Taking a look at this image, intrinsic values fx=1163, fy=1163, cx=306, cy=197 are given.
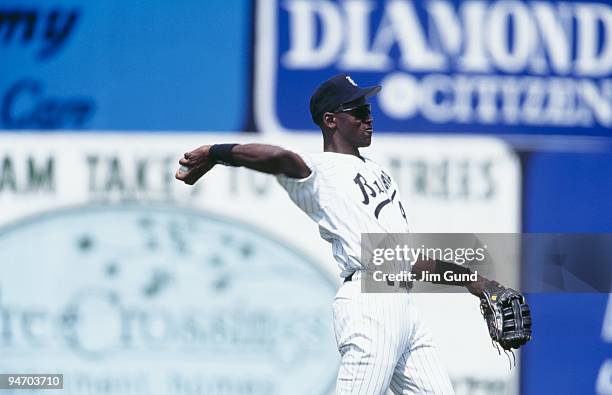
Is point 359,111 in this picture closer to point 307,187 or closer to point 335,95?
point 335,95

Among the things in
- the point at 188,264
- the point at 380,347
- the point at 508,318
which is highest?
the point at 188,264

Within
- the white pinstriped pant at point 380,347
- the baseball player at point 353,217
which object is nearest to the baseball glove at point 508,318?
the baseball player at point 353,217

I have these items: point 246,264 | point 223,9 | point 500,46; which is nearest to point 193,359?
point 246,264

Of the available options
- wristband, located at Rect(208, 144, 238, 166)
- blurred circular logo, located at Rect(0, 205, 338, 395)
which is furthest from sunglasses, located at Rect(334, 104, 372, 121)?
blurred circular logo, located at Rect(0, 205, 338, 395)

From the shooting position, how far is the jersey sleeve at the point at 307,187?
4.14 meters

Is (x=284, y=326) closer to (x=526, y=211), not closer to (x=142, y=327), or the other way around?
(x=142, y=327)

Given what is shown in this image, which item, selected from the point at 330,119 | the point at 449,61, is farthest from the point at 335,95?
the point at 449,61

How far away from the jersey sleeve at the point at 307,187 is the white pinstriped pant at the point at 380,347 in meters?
0.33

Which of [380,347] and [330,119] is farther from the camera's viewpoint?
[330,119]

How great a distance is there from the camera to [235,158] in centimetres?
400

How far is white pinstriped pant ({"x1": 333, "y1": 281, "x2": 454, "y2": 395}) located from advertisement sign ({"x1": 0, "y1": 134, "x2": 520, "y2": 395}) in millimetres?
1852

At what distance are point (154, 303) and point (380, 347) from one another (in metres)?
2.24

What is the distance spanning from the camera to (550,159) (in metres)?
6.19

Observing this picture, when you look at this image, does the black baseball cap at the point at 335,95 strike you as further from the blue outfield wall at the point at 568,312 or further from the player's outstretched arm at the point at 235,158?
the blue outfield wall at the point at 568,312
